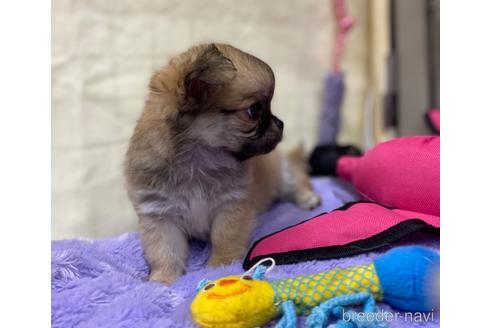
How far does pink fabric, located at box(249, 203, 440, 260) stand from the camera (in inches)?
54.9

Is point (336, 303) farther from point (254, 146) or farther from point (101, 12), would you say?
point (101, 12)

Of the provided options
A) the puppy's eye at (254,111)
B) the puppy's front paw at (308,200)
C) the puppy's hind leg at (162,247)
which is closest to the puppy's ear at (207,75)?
the puppy's eye at (254,111)

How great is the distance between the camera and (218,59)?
4.11ft

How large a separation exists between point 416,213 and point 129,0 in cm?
180

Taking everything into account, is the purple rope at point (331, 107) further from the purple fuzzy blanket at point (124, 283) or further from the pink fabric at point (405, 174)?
the purple fuzzy blanket at point (124, 283)

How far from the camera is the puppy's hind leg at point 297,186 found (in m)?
2.09

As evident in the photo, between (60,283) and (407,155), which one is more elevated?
(407,155)

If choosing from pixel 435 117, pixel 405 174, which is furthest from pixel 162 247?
pixel 435 117

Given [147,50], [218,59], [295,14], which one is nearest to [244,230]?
[218,59]

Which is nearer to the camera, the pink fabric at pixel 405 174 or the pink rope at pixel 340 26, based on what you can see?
the pink fabric at pixel 405 174

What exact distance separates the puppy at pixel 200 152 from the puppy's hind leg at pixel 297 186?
49cm

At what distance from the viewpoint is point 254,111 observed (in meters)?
1.36

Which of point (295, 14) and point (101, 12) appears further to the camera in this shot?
point (295, 14)

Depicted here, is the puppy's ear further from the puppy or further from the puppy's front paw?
the puppy's front paw
